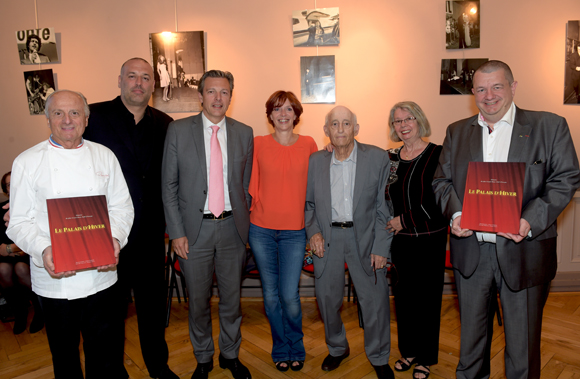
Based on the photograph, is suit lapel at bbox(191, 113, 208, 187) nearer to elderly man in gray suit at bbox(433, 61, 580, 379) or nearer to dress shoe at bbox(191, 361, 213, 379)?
dress shoe at bbox(191, 361, 213, 379)

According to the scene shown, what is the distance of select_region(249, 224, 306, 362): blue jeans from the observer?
7.97 ft

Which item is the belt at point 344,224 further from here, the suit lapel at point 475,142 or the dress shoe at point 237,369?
the dress shoe at point 237,369

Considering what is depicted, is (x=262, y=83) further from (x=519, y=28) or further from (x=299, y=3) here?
(x=519, y=28)

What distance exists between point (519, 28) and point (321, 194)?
10.1 feet

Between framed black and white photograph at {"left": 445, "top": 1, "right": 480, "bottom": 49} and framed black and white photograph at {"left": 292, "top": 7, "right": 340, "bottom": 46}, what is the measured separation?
1.14m

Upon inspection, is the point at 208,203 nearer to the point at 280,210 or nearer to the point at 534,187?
the point at 280,210

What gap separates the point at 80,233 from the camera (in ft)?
5.52

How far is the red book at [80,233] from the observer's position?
1.63 m

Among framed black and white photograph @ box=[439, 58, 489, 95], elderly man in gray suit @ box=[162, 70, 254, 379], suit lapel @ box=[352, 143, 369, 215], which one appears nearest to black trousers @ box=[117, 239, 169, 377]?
elderly man in gray suit @ box=[162, 70, 254, 379]

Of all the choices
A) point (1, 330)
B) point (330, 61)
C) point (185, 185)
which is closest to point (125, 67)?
point (185, 185)

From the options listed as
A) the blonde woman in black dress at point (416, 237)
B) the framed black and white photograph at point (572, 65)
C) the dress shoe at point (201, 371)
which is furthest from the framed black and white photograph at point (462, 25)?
the dress shoe at point (201, 371)

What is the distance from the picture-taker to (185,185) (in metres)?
2.26

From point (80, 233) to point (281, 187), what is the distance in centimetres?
120

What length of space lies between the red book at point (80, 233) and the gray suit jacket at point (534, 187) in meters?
1.83
